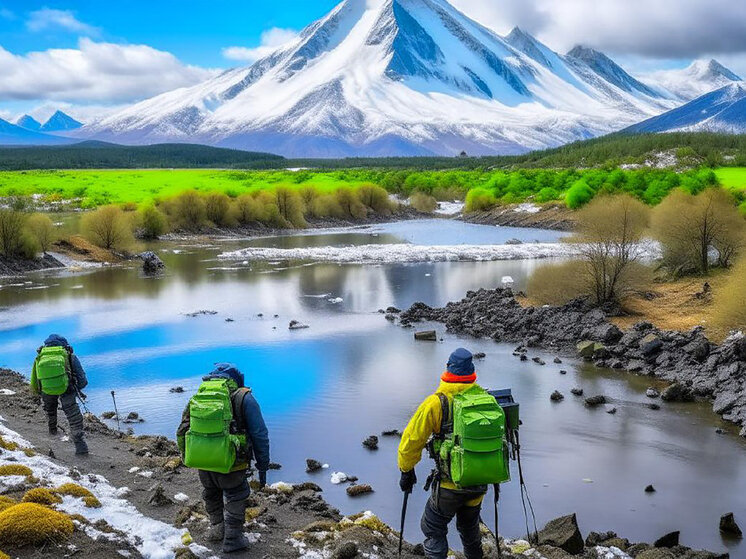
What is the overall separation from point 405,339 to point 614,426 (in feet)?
35.2

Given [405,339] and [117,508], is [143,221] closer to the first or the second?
[405,339]

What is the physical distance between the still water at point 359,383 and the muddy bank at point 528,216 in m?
40.8

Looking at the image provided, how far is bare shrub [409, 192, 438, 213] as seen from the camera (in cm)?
10094

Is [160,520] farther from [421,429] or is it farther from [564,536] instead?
[564,536]

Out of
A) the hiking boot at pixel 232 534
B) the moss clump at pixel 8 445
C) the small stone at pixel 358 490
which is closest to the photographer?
the hiking boot at pixel 232 534

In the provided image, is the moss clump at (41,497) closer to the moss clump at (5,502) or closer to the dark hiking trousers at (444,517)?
the moss clump at (5,502)

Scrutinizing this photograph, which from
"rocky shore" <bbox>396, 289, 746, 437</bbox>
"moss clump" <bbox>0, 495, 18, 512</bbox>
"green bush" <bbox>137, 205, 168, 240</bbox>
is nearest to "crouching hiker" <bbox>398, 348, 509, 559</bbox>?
"moss clump" <bbox>0, 495, 18, 512</bbox>

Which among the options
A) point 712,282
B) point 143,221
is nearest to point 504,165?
point 143,221

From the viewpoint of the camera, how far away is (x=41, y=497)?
8828 mm

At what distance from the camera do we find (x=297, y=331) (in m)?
28.2

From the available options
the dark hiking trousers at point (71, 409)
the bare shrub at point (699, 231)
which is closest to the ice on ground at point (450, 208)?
the bare shrub at point (699, 231)

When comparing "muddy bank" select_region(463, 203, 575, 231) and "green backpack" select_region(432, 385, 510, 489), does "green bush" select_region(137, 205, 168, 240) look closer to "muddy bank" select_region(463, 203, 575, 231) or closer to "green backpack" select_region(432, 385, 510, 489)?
"muddy bank" select_region(463, 203, 575, 231)

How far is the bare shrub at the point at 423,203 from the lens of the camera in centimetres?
10094

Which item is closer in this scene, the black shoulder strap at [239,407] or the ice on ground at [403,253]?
the black shoulder strap at [239,407]
